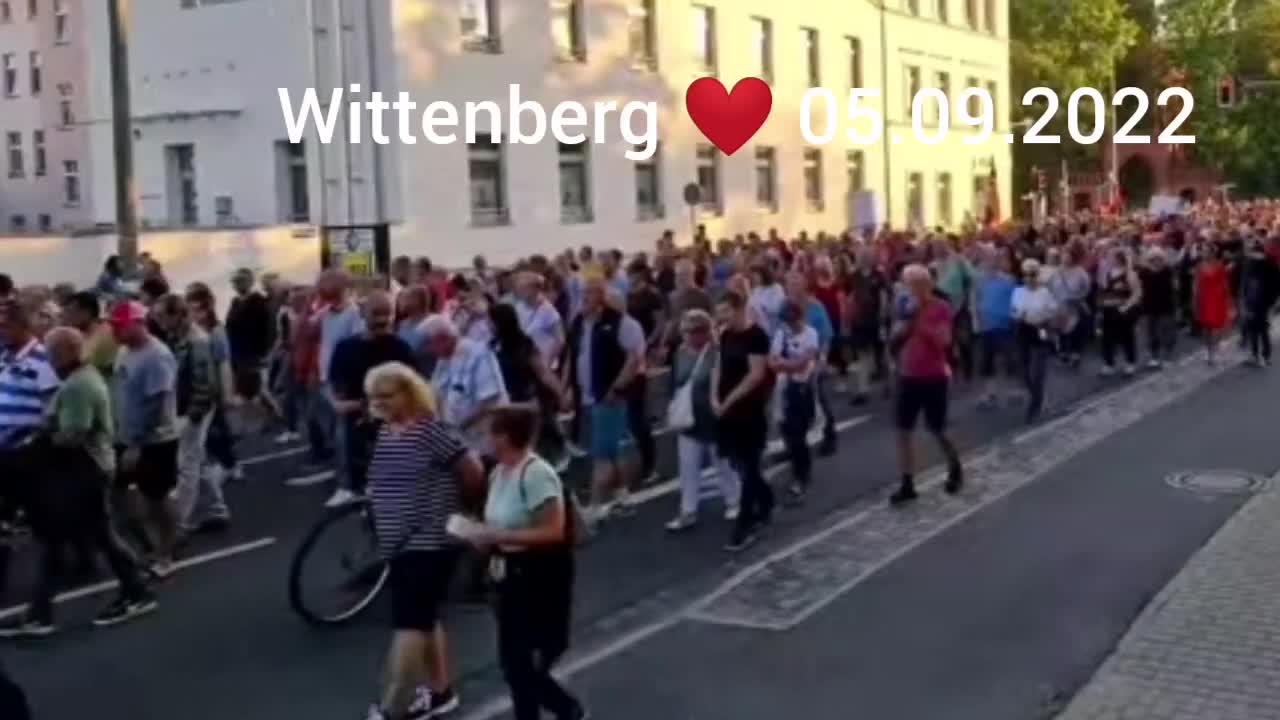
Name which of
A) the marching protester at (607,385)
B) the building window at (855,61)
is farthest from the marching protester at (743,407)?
the building window at (855,61)

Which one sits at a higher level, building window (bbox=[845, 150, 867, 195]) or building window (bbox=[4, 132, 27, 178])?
building window (bbox=[4, 132, 27, 178])

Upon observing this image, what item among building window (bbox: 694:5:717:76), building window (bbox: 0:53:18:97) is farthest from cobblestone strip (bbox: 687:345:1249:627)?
building window (bbox: 0:53:18:97)

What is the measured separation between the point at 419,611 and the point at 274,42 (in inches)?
976

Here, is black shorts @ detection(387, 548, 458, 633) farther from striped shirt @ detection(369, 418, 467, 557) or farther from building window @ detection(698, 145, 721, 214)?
building window @ detection(698, 145, 721, 214)

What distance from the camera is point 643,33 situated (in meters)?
36.2

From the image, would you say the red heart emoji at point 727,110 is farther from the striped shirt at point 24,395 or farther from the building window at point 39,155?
the building window at point 39,155

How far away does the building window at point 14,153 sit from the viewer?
53719 millimetres

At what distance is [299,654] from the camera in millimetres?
8391

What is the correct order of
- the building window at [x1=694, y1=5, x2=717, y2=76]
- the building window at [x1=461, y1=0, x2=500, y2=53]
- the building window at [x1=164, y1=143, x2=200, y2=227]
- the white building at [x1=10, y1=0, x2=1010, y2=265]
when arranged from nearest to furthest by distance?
the white building at [x1=10, y1=0, x2=1010, y2=265] < the building window at [x1=461, y1=0, x2=500, y2=53] < the building window at [x1=164, y1=143, x2=200, y2=227] < the building window at [x1=694, y1=5, x2=717, y2=76]

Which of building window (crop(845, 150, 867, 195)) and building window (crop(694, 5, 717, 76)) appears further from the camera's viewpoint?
building window (crop(845, 150, 867, 195))

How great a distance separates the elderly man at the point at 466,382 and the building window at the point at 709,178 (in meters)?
28.1

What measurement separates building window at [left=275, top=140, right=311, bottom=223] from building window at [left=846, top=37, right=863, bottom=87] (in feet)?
66.4

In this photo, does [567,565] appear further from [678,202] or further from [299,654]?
[678,202]

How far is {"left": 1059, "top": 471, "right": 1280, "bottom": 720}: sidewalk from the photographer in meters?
7.10
